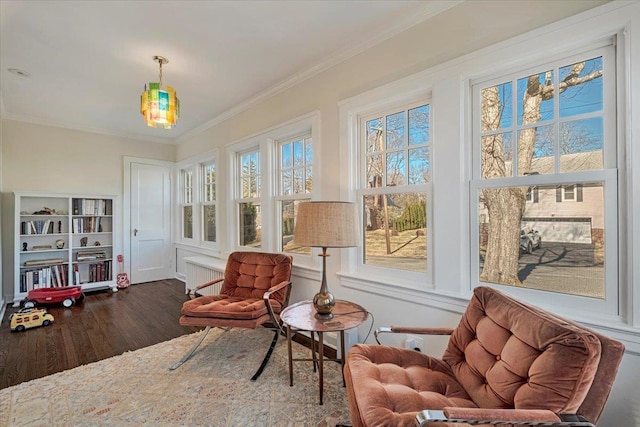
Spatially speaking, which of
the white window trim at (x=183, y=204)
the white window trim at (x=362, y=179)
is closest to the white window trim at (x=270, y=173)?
the white window trim at (x=362, y=179)

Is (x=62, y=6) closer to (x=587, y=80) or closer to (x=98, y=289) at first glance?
(x=587, y=80)

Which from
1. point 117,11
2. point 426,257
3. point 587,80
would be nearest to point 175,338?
point 426,257

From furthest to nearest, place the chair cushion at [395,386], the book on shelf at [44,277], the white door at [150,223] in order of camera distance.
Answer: the white door at [150,223] < the book on shelf at [44,277] < the chair cushion at [395,386]

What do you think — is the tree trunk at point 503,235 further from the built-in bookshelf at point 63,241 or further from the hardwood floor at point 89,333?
the built-in bookshelf at point 63,241

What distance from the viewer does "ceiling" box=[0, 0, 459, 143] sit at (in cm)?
198

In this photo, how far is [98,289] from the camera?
15.1ft

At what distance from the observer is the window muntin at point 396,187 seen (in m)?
2.15

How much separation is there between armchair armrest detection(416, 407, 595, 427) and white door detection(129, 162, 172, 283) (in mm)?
5350

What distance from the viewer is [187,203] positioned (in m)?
5.16

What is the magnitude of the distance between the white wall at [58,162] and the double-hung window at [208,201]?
1.32m

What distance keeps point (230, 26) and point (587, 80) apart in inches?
88.9

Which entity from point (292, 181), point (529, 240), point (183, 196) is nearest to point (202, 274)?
point (292, 181)

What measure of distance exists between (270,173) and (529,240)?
8.25 ft

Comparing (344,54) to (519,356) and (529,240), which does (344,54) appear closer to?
(529,240)
